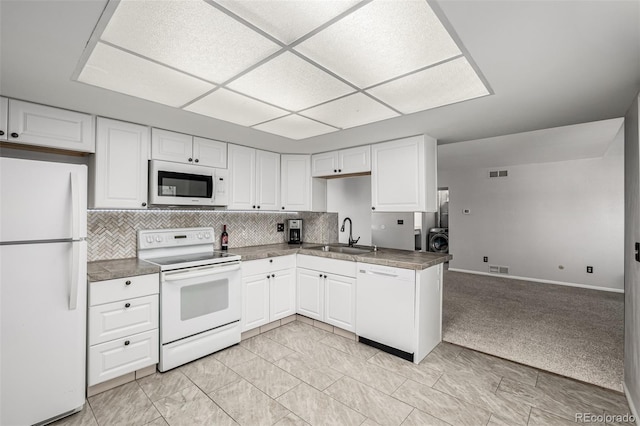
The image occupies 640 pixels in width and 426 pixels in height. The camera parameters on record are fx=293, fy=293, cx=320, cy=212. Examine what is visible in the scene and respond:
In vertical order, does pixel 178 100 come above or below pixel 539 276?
above

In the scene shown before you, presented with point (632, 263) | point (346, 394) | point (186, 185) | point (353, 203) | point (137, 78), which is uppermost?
point (137, 78)

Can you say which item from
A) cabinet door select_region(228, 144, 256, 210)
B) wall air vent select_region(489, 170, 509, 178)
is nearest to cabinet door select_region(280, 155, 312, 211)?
cabinet door select_region(228, 144, 256, 210)

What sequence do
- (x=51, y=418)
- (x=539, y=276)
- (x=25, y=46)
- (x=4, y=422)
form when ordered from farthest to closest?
(x=539, y=276) < (x=51, y=418) < (x=4, y=422) < (x=25, y=46)

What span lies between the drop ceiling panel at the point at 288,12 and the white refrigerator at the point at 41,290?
1593mm

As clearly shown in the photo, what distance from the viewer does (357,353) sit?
111 inches

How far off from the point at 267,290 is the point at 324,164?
5.69 ft

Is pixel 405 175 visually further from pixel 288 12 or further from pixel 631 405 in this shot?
pixel 631 405

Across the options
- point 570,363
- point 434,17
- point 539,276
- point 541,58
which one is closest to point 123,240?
point 434,17

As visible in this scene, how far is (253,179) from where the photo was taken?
11.9 ft

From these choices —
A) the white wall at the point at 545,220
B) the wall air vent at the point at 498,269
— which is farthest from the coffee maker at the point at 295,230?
the wall air vent at the point at 498,269

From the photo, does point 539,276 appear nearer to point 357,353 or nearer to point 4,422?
point 357,353

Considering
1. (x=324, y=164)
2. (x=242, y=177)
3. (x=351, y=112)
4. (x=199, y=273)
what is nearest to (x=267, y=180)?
(x=242, y=177)

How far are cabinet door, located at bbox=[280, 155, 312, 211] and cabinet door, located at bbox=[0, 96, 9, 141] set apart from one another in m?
2.56

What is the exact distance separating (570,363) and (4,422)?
13.8ft
